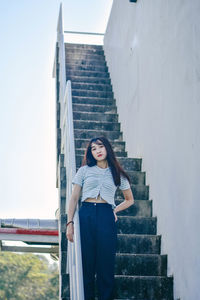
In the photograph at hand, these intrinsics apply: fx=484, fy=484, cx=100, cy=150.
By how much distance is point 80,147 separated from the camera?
6.14 m

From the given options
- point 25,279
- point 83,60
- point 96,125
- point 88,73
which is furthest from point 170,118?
point 25,279

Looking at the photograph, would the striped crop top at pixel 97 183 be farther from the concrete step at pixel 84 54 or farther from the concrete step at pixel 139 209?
the concrete step at pixel 84 54

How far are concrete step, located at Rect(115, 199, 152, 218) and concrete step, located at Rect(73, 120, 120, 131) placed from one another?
2019mm

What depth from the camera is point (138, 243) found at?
4434mm

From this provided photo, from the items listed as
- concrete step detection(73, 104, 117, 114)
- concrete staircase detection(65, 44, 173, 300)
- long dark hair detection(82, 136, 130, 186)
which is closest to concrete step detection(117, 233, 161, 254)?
concrete staircase detection(65, 44, 173, 300)

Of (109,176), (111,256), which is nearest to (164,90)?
(109,176)

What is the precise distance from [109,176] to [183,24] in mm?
1545

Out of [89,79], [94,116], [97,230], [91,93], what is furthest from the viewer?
[89,79]

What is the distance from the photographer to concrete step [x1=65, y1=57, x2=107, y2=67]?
29.9 feet

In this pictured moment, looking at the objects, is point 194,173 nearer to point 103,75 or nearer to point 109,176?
point 109,176

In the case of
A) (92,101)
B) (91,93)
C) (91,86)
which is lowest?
(92,101)

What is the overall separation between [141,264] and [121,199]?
40.9 inches

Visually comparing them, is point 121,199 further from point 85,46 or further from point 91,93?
point 85,46

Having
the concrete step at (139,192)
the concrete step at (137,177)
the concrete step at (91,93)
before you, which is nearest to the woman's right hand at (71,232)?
the concrete step at (139,192)
